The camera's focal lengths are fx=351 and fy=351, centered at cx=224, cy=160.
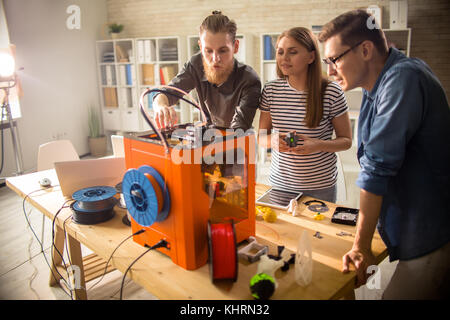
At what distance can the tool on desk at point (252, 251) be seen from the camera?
1162 mm

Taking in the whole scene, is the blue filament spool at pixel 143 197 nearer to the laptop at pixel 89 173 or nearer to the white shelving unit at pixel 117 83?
the laptop at pixel 89 173

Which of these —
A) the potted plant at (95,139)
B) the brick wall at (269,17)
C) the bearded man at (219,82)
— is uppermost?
the brick wall at (269,17)

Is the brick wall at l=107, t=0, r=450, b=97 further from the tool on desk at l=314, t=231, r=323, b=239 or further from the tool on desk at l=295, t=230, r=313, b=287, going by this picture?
the tool on desk at l=295, t=230, r=313, b=287

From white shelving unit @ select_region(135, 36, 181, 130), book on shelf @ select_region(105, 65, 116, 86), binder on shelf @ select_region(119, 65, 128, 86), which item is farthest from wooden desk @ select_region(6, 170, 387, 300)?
book on shelf @ select_region(105, 65, 116, 86)

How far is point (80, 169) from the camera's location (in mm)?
1775

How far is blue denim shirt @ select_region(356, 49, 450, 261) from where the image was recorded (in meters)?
0.96

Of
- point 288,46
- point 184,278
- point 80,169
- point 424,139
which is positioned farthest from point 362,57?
point 80,169

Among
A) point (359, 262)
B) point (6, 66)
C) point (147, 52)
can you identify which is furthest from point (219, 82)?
point (147, 52)

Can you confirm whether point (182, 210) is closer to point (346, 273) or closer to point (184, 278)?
point (184, 278)

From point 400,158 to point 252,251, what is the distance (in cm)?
56

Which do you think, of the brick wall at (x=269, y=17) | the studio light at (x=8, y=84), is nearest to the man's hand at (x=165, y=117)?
the studio light at (x=8, y=84)

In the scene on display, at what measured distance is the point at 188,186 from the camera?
1.08 meters

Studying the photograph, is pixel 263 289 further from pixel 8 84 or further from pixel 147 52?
pixel 147 52

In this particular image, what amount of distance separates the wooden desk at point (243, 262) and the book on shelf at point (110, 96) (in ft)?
14.2
